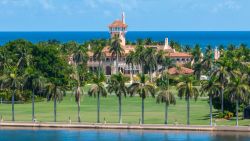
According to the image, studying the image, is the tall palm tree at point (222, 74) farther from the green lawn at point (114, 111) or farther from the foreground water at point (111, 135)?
the foreground water at point (111, 135)

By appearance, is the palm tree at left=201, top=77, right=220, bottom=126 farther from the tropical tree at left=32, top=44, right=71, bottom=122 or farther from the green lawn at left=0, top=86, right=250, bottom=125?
the tropical tree at left=32, top=44, right=71, bottom=122

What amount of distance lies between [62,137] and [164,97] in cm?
1521

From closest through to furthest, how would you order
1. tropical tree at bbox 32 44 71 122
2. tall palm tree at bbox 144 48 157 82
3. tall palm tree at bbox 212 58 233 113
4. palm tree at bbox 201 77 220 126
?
1. palm tree at bbox 201 77 220 126
2. tall palm tree at bbox 212 58 233 113
3. tropical tree at bbox 32 44 71 122
4. tall palm tree at bbox 144 48 157 82

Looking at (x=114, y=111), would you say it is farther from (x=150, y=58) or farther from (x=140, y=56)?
(x=140, y=56)

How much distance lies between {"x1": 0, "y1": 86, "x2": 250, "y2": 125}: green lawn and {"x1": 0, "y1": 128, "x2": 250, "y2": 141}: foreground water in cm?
732

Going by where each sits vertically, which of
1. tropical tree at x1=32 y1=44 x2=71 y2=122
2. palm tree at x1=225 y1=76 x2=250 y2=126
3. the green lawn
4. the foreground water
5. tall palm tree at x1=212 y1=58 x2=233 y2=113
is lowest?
the foreground water

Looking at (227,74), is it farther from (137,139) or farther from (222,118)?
(137,139)

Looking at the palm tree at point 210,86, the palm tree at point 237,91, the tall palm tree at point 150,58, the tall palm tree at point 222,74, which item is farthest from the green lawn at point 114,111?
the tall palm tree at point 150,58

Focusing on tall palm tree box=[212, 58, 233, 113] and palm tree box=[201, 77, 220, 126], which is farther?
tall palm tree box=[212, 58, 233, 113]

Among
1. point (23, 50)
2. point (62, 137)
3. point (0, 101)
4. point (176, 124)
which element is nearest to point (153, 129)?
point (176, 124)

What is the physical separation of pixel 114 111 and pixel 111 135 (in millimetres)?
23636

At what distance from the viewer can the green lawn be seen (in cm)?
12569

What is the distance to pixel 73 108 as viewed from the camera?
142 metres

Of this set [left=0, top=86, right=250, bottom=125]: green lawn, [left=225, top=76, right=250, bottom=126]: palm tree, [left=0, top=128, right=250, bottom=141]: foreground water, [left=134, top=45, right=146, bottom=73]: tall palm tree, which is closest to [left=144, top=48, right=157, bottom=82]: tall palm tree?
[left=134, top=45, right=146, bottom=73]: tall palm tree
